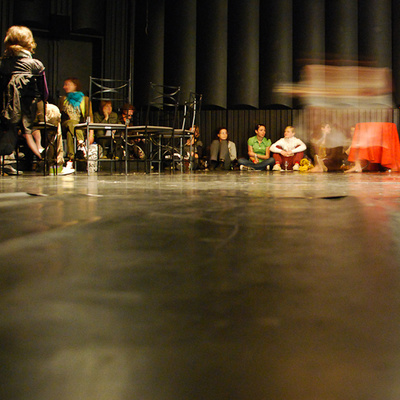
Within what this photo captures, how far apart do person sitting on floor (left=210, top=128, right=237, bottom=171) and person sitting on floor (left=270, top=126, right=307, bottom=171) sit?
2.03 ft

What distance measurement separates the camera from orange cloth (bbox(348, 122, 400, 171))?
520 cm

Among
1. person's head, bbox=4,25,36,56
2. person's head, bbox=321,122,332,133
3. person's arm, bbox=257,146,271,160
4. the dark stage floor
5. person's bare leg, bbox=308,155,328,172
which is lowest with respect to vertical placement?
the dark stage floor

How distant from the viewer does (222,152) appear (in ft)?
21.7

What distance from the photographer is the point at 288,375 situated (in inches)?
6.0

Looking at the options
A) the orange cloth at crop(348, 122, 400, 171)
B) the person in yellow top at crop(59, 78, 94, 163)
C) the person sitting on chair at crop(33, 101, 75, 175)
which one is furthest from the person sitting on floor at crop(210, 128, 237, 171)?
the person sitting on chair at crop(33, 101, 75, 175)

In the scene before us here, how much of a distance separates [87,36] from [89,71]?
48 cm

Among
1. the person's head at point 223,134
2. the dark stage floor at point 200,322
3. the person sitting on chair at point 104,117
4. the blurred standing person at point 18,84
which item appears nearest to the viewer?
the dark stage floor at point 200,322

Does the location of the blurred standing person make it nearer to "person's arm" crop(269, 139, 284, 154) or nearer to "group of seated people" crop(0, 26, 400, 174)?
"group of seated people" crop(0, 26, 400, 174)

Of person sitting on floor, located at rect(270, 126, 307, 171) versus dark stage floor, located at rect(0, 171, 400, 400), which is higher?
person sitting on floor, located at rect(270, 126, 307, 171)

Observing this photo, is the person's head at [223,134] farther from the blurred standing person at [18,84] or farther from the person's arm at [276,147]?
the blurred standing person at [18,84]

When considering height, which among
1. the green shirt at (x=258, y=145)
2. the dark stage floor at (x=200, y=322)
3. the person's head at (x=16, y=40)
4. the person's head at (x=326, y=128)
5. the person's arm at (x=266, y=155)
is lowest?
the dark stage floor at (x=200, y=322)

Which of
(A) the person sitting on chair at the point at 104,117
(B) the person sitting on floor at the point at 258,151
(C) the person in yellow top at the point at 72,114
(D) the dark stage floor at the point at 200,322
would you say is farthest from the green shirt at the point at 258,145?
(D) the dark stage floor at the point at 200,322

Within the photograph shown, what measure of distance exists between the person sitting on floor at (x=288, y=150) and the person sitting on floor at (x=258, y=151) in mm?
133

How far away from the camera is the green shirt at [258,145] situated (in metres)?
6.60
